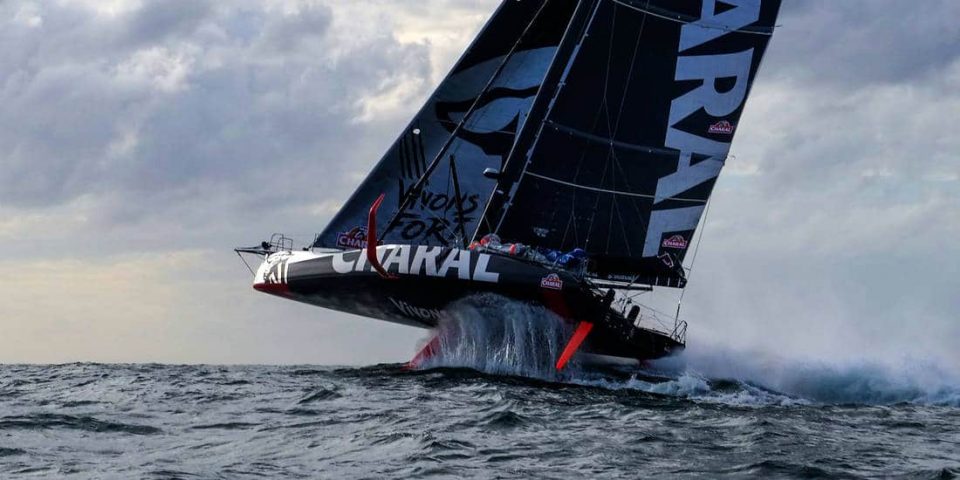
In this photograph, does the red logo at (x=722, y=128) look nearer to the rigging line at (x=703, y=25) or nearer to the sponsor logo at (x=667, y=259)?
the rigging line at (x=703, y=25)

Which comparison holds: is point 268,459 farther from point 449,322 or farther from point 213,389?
point 449,322

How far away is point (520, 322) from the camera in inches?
834

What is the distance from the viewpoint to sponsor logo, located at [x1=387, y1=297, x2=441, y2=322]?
884 inches

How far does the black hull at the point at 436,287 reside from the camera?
2058cm

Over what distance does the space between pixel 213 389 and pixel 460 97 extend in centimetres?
1029

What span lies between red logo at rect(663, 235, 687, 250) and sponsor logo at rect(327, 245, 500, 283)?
5.71 meters

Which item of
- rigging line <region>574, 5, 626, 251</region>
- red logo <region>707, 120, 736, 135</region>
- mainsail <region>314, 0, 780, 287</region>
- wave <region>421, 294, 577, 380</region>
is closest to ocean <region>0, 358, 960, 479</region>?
wave <region>421, 294, 577, 380</region>

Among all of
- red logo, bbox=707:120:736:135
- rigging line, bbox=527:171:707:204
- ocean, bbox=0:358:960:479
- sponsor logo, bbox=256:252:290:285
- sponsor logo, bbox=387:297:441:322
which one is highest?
red logo, bbox=707:120:736:135

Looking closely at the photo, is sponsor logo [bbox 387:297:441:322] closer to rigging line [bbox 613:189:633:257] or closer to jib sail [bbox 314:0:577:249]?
jib sail [bbox 314:0:577:249]

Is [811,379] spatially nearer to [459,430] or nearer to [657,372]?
[657,372]

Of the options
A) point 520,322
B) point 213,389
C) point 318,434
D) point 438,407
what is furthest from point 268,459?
point 520,322

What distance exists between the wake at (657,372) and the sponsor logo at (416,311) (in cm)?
23

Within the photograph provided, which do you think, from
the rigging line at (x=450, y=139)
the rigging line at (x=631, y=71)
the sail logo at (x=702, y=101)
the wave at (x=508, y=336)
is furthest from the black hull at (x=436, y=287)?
the rigging line at (x=631, y=71)

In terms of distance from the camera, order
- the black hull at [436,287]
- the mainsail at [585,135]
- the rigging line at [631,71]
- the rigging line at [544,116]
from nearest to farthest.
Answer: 1. the black hull at [436,287]
2. the rigging line at [544,116]
3. the mainsail at [585,135]
4. the rigging line at [631,71]
